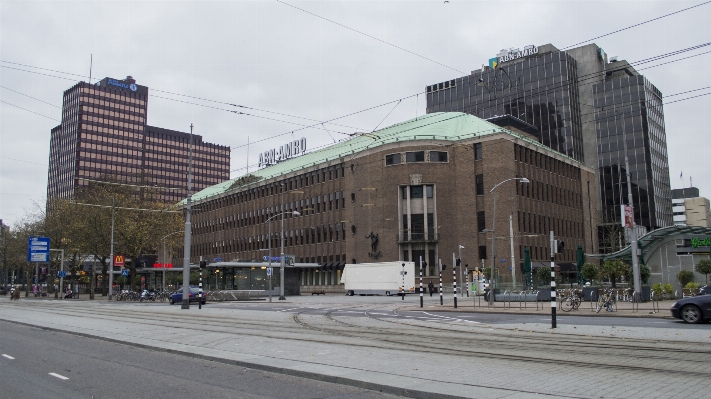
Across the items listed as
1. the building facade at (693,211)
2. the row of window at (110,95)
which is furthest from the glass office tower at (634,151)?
the row of window at (110,95)

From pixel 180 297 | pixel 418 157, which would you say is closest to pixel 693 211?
pixel 418 157

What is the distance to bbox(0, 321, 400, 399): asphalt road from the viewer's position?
29.1 feet

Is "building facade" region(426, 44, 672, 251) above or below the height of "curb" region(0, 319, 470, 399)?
above

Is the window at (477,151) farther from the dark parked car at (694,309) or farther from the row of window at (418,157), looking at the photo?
the dark parked car at (694,309)

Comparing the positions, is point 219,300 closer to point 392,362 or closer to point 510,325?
point 510,325

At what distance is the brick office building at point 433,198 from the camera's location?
6894 centimetres

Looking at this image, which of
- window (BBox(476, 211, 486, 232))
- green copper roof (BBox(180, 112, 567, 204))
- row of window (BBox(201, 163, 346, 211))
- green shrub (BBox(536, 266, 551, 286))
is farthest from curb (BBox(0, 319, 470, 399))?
row of window (BBox(201, 163, 346, 211))

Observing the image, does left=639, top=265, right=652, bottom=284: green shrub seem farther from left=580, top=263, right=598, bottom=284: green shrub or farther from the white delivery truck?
the white delivery truck

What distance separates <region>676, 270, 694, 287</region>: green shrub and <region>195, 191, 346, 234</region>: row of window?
42741mm

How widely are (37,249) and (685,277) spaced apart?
56177 millimetres

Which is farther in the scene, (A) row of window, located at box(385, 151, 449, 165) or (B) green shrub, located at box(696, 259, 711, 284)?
(A) row of window, located at box(385, 151, 449, 165)

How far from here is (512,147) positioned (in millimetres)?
68875

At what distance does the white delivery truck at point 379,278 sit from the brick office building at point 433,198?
656cm

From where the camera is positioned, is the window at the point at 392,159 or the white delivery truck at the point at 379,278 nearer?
the white delivery truck at the point at 379,278
